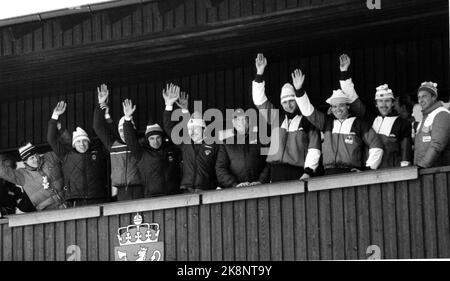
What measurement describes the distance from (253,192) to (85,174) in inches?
119

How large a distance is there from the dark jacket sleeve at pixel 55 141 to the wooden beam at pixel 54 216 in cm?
112

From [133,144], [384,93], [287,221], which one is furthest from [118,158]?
[384,93]

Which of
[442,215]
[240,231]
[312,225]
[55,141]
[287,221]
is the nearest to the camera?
[442,215]

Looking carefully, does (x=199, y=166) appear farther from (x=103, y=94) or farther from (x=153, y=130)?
(x=103, y=94)

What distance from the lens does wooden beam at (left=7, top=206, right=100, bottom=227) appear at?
66.9 feet

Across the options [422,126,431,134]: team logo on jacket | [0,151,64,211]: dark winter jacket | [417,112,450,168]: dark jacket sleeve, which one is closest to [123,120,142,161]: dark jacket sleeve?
[0,151,64,211]: dark winter jacket

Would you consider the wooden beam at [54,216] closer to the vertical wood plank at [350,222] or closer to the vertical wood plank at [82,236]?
the vertical wood plank at [82,236]

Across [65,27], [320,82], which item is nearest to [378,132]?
[320,82]

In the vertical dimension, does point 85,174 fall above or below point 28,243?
above

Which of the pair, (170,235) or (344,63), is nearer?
(344,63)

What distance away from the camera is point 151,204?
19.9 meters

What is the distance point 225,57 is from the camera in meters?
21.7

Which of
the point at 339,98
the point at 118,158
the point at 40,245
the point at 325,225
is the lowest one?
the point at 40,245

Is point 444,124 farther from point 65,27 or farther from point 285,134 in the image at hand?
point 65,27
